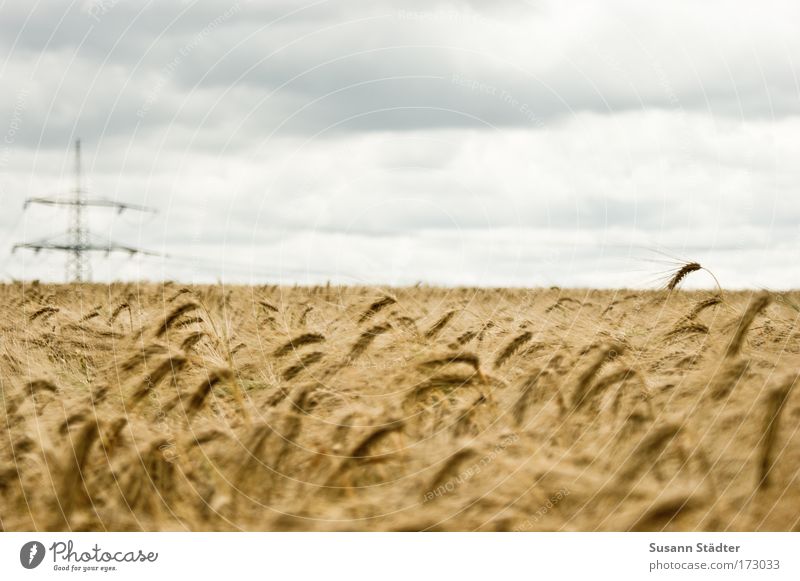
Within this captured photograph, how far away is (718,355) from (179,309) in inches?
129

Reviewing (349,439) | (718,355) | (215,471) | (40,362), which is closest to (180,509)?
(215,471)

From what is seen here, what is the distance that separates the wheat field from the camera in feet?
10.2

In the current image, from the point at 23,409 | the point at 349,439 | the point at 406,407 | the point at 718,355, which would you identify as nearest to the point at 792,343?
the point at 718,355

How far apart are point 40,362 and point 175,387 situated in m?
2.38

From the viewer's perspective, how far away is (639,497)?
3.01 metres

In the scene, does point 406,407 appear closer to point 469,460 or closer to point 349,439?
point 349,439

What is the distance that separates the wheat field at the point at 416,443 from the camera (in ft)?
10.2

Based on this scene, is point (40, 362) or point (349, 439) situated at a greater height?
point (40, 362)

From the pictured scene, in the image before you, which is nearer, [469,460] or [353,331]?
[469,460]

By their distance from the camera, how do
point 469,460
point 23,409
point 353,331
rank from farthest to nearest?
1. point 353,331
2. point 23,409
3. point 469,460

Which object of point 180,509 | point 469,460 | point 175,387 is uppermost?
point 175,387

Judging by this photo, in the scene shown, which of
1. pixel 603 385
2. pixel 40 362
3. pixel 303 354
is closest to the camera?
pixel 603 385

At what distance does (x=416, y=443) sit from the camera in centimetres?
373

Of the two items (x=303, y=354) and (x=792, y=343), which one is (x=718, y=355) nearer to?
(x=792, y=343)
